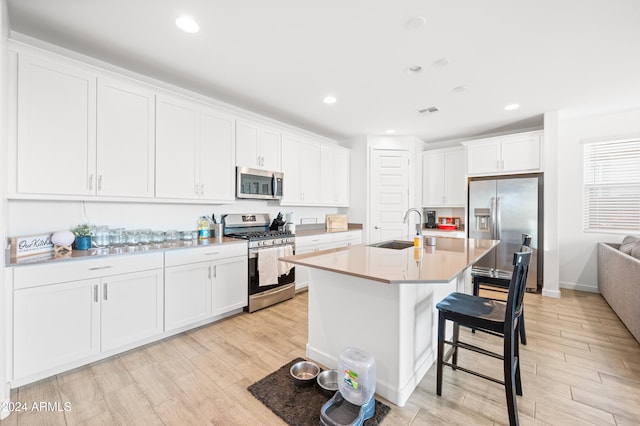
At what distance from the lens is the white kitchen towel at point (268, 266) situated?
10.7 ft

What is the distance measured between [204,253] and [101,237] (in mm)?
890

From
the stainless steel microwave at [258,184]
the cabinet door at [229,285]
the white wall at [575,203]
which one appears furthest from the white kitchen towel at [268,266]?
the white wall at [575,203]

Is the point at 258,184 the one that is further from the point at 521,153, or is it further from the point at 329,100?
the point at 521,153

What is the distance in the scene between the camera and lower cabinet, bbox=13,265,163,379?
1851mm

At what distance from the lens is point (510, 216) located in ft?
13.6

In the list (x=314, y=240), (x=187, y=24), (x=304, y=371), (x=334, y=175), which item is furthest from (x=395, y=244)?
(x=187, y=24)

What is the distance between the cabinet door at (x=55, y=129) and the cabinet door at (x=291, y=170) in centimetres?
225

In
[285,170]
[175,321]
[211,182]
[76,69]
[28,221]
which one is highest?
[76,69]

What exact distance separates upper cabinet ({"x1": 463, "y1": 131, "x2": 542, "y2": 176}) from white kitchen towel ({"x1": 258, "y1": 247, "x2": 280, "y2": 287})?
11.9ft

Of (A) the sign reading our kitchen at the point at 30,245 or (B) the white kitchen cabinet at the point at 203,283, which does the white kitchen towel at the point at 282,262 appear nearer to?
(B) the white kitchen cabinet at the point at 203,283

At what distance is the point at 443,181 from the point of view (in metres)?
5.22

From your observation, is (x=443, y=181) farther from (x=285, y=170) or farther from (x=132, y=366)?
(x=132, y=366)

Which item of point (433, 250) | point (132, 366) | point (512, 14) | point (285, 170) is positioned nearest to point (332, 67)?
point (512, 14)

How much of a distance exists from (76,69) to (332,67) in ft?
7.18
